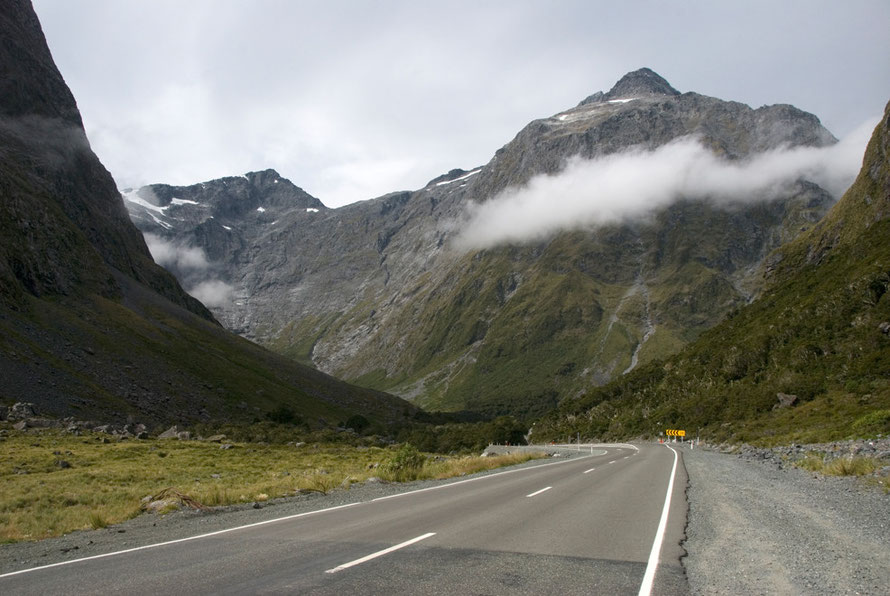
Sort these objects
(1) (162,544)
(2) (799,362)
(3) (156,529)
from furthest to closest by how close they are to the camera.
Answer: (2) (799,362) < (3) (156,529) < (1) (162,544)

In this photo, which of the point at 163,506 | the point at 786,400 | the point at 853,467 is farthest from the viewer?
the point at 786,400

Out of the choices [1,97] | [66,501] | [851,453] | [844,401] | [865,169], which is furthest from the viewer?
[1,97]

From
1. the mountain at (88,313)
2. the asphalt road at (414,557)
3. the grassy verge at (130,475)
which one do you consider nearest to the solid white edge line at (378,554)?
the asphalt road at (414,557)

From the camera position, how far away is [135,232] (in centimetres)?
17100

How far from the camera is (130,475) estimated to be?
91.1 feet

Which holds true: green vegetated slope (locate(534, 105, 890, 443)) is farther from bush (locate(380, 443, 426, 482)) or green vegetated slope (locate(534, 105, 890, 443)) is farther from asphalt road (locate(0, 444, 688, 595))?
asphalt road (locate(0, 444, 688, 595))

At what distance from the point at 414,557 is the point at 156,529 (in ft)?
26.8

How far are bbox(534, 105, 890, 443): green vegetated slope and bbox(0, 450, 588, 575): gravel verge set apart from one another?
102ft

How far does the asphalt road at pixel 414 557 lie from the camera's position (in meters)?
7.19

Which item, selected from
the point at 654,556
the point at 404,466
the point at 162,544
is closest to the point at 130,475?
the point at 404,466

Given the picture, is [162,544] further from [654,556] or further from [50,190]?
[50,190]

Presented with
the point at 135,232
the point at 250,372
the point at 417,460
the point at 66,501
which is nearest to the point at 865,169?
the point at 417,460

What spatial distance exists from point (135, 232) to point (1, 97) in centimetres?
4822

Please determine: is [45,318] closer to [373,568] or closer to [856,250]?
[373,568]
